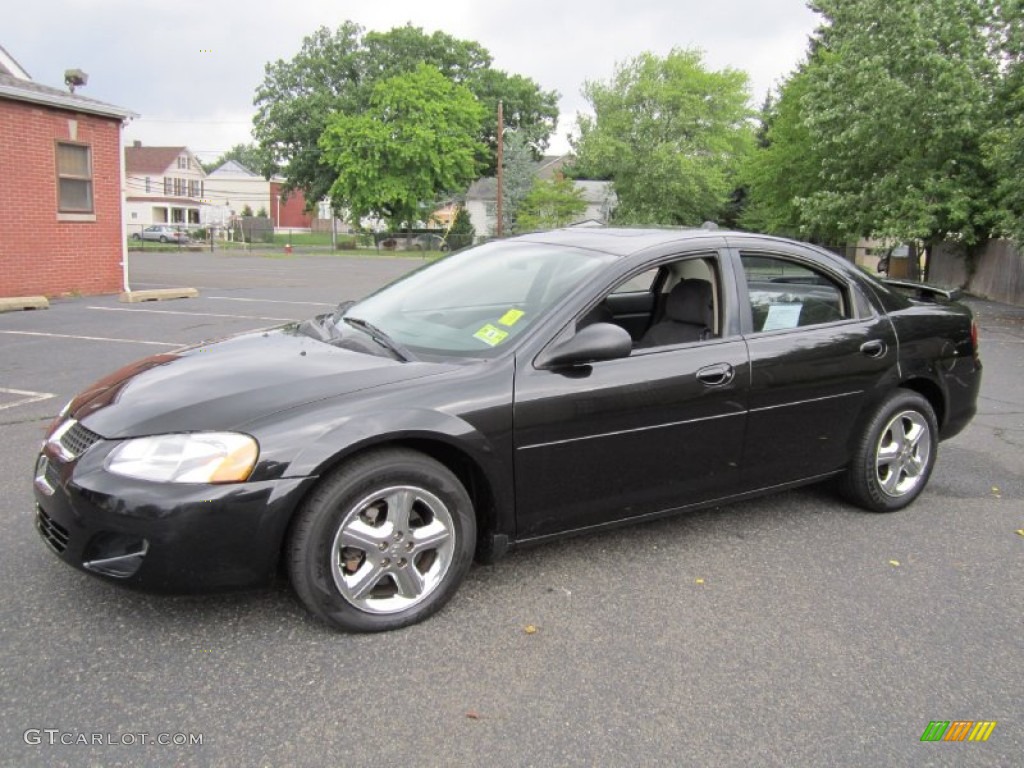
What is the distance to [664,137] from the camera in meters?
46.8

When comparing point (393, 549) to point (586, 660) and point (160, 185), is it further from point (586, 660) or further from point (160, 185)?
point (160, 185)

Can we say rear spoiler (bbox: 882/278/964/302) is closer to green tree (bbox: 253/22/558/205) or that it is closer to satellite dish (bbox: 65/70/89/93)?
satellite dish (bbox: 65/70/89/93)

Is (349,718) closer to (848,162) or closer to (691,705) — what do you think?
(691,705)

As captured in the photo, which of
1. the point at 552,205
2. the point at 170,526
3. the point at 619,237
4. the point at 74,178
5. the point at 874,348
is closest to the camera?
the point at 170,526

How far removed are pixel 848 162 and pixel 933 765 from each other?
24.1 m

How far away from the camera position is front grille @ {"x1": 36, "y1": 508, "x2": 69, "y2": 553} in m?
2.82

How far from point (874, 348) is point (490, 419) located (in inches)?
91.1

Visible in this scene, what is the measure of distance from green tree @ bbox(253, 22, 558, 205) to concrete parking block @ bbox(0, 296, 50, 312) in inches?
1844

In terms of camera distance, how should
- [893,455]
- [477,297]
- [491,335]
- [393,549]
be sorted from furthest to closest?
[893,455] → [477,297] → [491,335] → [393,549]

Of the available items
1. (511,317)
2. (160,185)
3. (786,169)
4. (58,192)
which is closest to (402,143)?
(786,169)

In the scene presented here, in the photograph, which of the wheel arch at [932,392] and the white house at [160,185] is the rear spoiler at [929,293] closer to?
the wheel arch at [932,392]

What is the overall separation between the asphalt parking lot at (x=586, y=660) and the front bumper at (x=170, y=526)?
29 centimetres

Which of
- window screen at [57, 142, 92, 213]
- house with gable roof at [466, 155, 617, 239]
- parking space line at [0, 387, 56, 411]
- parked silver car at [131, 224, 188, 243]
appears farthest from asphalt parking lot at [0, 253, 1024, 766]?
house with gable roof at [466, 155, 617, 239]

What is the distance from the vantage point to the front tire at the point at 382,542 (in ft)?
9.25
